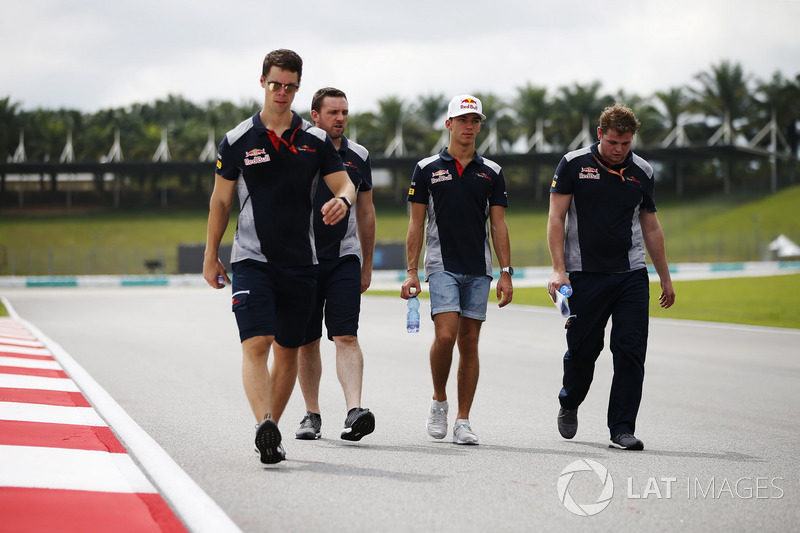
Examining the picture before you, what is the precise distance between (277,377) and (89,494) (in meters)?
1.58

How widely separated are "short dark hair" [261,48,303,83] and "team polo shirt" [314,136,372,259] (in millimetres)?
891

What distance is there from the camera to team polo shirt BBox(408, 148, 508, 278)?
6531 millimetres

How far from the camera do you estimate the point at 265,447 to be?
5.10 meters

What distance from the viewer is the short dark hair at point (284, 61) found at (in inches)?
212

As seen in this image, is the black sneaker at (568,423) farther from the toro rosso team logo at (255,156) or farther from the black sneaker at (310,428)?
the toro rosso team logo at (255,156)

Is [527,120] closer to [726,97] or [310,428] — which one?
[726,97]

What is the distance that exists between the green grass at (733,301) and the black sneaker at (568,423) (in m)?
12.1

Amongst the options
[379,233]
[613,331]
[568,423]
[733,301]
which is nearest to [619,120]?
[613,331]

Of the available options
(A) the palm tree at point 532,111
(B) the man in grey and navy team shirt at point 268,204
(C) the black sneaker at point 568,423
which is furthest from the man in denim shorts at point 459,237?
(A) the palm tree at point 532,111

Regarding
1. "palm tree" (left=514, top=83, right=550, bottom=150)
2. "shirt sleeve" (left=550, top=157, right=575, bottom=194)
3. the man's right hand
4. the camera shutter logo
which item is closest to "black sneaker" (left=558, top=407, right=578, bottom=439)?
the camera shutter logo

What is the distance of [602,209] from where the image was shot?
6.43m

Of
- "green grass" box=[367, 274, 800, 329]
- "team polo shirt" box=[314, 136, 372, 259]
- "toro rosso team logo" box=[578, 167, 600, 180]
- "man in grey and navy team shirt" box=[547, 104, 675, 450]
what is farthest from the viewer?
"green grass" box=[367, 274, 800, 329]

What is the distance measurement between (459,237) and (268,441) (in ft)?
6.71

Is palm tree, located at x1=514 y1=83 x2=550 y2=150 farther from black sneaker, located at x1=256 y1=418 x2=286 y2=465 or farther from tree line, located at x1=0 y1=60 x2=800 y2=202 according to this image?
black sneaker, located at x1=256 y1=418 x2=286 y2=465
